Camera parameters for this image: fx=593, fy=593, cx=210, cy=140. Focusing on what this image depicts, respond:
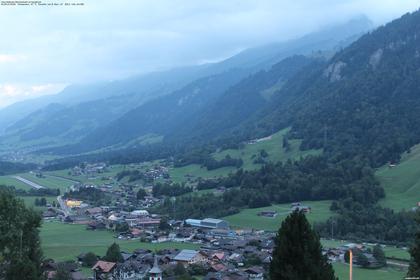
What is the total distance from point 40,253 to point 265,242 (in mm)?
49561

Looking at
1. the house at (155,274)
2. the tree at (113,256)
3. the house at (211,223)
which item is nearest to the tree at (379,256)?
the house at (155,274)

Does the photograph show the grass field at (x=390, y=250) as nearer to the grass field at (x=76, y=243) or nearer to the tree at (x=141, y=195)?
the grass field at (x=76, y=243)

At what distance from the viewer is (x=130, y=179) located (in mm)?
164625

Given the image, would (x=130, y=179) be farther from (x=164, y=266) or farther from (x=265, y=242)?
(x=164, y=266)

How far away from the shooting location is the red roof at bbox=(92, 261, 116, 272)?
6236 centimetres

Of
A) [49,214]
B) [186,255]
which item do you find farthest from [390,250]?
[49,214]

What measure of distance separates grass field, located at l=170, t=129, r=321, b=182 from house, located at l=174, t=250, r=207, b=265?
78.6m

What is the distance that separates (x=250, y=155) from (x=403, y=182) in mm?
62276

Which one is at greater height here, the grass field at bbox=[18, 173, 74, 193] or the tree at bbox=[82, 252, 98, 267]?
the grass field at bbox=[18, 173, 74, 193]

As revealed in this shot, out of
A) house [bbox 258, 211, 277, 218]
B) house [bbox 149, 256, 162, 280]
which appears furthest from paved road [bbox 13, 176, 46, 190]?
house [bbox 149, 256, 162, 280]

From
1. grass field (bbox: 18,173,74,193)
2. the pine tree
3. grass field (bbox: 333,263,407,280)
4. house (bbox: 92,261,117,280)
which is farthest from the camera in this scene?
grass field (bbox: 18,173,74,193)

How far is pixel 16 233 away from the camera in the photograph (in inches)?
1318

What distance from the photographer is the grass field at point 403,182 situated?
99.2 metres

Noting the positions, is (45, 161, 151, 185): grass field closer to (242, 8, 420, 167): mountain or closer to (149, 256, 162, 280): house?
(242, 8, 420, 167): mountain
